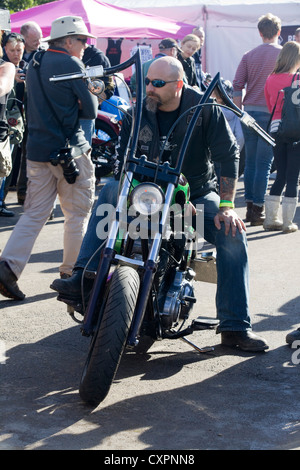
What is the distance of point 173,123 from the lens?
481 cm

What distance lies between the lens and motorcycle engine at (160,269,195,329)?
4414mm

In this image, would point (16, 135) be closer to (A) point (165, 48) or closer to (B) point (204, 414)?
(A) point (165, 48)

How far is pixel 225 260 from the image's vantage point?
4852 mm

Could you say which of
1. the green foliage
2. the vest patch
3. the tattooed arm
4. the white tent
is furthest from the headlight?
the green foliage

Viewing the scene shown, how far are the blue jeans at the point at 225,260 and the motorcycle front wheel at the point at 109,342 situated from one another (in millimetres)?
842

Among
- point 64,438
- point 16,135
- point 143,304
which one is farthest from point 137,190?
point 16,135

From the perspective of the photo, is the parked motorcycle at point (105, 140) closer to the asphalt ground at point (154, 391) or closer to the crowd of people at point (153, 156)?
the crowd of people at point (153, 156)

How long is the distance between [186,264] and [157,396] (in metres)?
0.90

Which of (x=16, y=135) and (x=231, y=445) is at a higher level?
(x=16, y=135)

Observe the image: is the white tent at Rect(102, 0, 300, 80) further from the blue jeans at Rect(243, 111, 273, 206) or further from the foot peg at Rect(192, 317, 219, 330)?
the foot peg at Rect(192, 317, 219, 330)

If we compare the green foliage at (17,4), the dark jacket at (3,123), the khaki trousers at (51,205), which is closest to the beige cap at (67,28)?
the dark jacket at (3,123)

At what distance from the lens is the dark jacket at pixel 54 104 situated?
238 inches

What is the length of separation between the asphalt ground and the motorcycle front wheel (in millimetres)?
140

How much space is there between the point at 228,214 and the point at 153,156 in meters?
0.56
